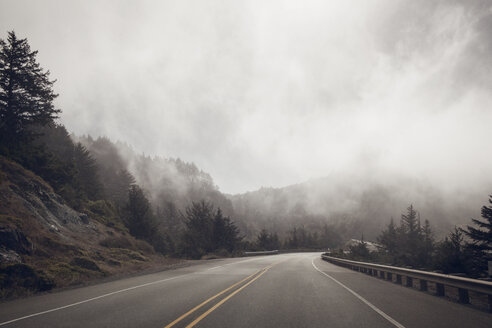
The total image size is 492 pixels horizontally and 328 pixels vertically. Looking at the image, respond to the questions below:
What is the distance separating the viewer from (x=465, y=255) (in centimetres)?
2167

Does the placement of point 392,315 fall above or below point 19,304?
above

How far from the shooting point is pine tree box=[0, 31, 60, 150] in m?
24.9

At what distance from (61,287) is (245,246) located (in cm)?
6199

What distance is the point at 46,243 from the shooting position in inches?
690

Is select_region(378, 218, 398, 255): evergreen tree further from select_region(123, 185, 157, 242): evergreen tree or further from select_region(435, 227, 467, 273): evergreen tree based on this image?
select_region(123, 185, 157, 242): evergreen tree

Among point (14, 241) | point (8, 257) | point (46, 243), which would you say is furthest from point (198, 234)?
point (8, 257)

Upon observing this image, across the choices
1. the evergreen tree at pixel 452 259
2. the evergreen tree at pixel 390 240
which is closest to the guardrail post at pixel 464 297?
the evergreen tree at pixel 452 259

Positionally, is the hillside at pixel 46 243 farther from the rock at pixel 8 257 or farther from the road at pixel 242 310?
the road at pixel 242 310

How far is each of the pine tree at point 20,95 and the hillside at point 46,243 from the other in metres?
4.73

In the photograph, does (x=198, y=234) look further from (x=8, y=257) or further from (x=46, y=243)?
(x=8, y=257)

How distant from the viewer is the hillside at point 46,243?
12.1 meters

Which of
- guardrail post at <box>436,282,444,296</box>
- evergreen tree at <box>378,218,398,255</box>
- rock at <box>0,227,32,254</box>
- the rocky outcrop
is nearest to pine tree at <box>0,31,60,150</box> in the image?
the rocky outcrop

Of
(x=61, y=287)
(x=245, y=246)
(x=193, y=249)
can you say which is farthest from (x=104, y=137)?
(x=61, y=287)

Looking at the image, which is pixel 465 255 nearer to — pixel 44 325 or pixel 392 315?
pixel 392 315
